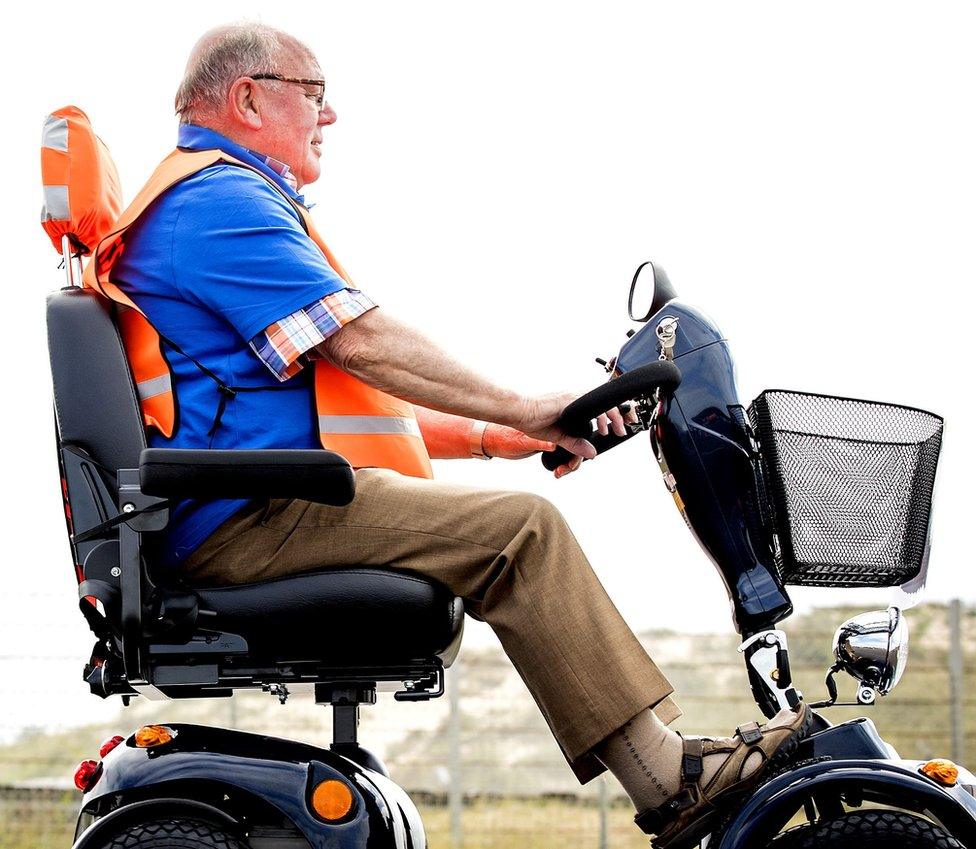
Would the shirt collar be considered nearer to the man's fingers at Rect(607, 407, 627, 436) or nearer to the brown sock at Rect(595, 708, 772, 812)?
the man's fingers at Rect(607, 407, 627, 436)

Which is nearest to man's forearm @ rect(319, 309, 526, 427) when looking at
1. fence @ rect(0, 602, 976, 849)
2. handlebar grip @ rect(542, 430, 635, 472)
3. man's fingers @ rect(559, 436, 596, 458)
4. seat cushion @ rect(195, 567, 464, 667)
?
man's fingers @ rect(559, 436, 596, 458)

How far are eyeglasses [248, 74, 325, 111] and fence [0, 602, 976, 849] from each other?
4693mm

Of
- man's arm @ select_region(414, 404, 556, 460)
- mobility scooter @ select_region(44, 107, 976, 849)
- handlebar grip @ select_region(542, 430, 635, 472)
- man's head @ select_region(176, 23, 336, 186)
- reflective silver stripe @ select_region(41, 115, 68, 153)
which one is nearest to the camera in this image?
mobility scooter @ select_region(44, 107, 976, 849)

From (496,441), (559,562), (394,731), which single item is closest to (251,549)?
(559,562)

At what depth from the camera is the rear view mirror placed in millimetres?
2254

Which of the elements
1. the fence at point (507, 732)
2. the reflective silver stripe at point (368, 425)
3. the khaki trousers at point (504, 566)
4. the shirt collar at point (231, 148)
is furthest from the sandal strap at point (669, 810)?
the fence at point (507, 732)

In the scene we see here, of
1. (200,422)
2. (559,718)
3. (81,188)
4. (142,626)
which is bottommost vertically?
(559,718)

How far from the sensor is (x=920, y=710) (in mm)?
7133

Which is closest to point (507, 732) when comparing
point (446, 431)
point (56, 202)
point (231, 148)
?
point (446, 431)

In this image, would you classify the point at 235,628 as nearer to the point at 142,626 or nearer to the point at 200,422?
the point at 142,626

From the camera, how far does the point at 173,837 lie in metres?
1.99

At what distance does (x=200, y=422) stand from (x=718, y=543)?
89cm

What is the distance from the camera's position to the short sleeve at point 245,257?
2.11 meters

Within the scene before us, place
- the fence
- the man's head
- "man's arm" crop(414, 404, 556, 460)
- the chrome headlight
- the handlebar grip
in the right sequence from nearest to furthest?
the chrome headlight < the handlebar grip < the man's head < "man's arm" crop(414, 404, 556, 460) < the fence
